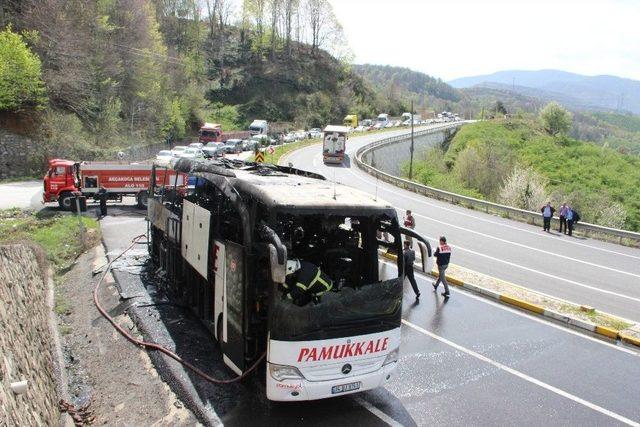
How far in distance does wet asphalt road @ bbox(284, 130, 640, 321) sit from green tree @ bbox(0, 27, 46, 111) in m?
25.6

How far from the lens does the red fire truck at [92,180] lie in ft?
82.1

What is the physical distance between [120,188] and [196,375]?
19754mm

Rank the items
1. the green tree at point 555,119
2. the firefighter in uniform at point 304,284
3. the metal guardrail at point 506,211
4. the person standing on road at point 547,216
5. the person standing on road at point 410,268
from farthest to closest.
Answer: the green tree at point 555,119, the person standing on road at point 547,216, the metal guardrail at point 506,211, the person standing on road at point 410,268, the firefighter in uniform at point 304,284

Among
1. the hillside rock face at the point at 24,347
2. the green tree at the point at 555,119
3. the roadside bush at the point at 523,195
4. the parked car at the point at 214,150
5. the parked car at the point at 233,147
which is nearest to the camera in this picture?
the hillside rock face at the point at 24,347

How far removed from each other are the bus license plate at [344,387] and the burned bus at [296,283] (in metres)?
0.01

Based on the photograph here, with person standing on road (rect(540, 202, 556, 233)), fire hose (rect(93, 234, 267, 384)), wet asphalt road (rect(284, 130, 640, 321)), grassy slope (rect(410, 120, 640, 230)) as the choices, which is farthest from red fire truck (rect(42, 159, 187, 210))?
grassy slope (rect(410, 120, 640, 230))

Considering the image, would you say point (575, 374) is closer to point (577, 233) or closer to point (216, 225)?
point (216, 225)

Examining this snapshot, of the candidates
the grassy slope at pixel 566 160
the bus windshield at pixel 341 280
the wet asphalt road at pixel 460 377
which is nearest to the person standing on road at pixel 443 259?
the wet asphalt road at pixel 460 377

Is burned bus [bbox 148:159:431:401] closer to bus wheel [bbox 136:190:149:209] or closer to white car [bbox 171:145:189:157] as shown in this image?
bus wheel [bbox 136:190:149:209]

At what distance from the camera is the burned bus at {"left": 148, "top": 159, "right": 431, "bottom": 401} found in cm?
667

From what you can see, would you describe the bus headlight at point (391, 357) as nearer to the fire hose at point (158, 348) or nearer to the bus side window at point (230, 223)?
the fire hose at point (158, 348)

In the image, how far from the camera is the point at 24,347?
8.48 meters

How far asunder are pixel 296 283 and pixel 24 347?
493cm

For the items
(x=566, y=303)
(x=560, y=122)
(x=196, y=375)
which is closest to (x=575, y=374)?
(x=566, y=303)
